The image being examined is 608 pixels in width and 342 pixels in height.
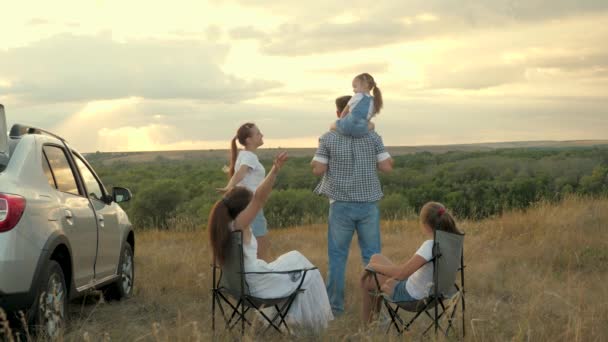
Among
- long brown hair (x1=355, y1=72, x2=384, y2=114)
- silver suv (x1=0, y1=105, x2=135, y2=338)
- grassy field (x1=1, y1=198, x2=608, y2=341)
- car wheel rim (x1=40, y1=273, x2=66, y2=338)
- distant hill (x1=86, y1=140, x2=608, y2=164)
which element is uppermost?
long brown hair (x1=355, y1=72, x2=384, y2=114)

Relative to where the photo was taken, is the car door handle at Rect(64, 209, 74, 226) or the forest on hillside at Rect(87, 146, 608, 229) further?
the forest on hillside at Rect(87, 146, 608, 229)

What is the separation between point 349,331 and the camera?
584 cm

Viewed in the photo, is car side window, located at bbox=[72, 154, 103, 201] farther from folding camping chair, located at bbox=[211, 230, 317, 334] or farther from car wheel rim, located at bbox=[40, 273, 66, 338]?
folding camping chair, located at bbox=[211, 230, 317, 334]

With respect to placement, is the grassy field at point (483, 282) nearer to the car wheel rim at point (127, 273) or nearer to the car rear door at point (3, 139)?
the car wheel rim at point (127, 273)

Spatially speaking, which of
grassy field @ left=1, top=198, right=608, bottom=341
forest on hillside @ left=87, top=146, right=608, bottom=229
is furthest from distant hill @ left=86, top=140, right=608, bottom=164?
grassy field @ left=1, top=198, right=608, bottom=341

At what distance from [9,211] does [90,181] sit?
2.52m

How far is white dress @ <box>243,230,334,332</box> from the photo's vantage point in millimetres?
5652

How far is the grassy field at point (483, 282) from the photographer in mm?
5984

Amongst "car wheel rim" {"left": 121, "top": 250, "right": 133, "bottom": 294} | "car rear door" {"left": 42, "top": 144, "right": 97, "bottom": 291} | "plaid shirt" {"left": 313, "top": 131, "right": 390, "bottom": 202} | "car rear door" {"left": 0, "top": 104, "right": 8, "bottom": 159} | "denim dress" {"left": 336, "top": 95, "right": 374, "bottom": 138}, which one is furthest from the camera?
"car wheel rim" {"left": 121, "top": 250, "right": 133, "bottom": 294}

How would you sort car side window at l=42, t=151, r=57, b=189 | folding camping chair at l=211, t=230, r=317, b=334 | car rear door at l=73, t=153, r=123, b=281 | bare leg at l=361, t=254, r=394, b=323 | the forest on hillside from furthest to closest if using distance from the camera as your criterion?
1. the forest on hillside
2. car rear door at l=73, t=153, r=123, b=281
3. car side window at l=42, t=151, r=57, b=189
4. bare leg at l=361, t=254, r=394, b=323
5. folding camping chair at l=211, t=230, r=317, b=334

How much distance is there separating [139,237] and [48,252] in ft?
32.9

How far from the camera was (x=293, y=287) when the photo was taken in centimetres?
570

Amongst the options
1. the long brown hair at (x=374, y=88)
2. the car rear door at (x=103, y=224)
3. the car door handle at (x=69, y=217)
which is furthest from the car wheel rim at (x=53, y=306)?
the long brown hair at (x=374, y=88)

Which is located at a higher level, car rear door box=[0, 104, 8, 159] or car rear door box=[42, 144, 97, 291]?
car rear door box=[0, 104, 8, 159]
